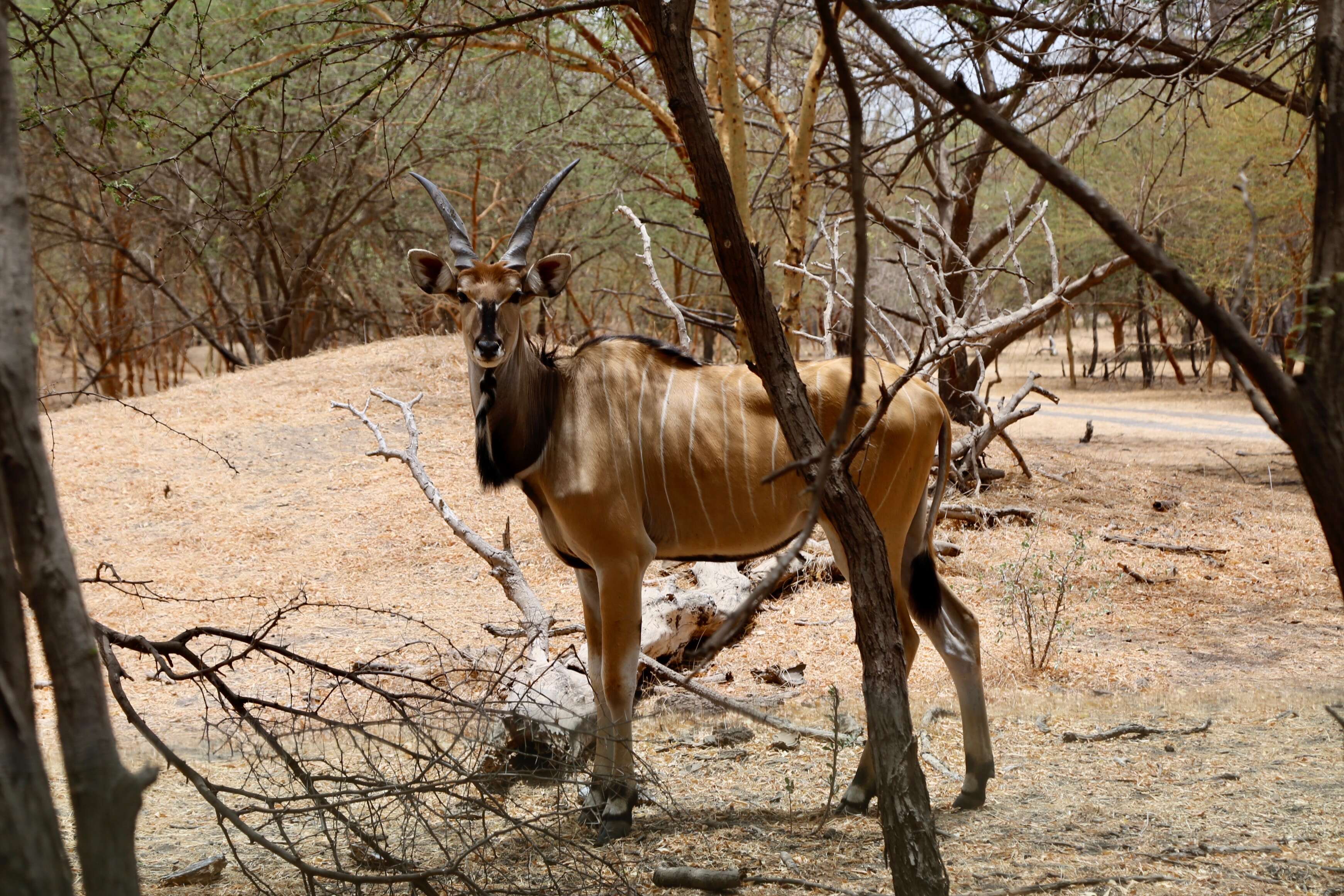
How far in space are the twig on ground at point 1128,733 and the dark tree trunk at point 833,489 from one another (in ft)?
5.85

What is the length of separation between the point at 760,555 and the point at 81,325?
14.0m

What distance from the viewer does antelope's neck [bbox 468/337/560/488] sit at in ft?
11.1

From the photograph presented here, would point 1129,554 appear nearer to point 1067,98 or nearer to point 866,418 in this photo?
point 1067,98

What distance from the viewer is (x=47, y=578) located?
1.23 m

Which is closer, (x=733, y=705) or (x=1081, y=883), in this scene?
(x=733, y=705)

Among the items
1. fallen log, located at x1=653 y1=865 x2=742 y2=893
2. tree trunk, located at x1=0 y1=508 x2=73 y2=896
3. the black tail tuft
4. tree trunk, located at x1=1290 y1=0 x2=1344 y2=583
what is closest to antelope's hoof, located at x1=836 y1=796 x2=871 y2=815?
the black tail tuft

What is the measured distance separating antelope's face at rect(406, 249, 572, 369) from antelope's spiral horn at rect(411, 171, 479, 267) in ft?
0.12

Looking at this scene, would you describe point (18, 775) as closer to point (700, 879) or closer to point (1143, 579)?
point (700, 879)

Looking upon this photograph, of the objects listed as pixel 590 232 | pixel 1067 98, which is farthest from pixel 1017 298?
pixel 1067 98

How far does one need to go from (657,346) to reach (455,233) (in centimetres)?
73

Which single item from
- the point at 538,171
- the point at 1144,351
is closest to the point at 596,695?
the point at 538,171

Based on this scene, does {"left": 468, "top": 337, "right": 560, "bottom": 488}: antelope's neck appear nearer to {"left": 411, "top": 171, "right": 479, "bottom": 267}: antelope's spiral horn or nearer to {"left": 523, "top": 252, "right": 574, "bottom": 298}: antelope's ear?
{"left": 523, "top": 252, "right": 574, "bottom": 298}: antelope's ear

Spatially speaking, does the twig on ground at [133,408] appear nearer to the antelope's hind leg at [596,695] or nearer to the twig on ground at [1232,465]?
the antelope's hind leg at [596,695]

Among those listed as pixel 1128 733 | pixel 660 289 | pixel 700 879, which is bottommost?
pixel 1128 733
